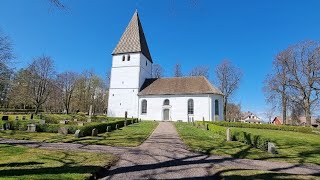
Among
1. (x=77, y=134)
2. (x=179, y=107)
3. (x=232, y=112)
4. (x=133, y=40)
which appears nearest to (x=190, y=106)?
(x=179, y=107)

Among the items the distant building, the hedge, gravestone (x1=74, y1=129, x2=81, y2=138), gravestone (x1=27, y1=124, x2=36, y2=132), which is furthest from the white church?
the distant building

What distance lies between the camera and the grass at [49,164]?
5621 mm

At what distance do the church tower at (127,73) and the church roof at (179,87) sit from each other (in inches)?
82.9

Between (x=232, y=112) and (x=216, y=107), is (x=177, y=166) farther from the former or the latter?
(x=232, y=112)

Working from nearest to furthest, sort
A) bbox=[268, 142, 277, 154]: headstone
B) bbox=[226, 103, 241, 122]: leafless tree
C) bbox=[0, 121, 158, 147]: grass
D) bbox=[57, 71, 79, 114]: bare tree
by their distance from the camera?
bbox=[268, 142, 277, 154]: headstone → bbox=[0, 121, 158, 147]: grass → bbox=[57, 71, 79, 114]: bare tree → bbox=[226, 103, 241, 122]: leafless tree

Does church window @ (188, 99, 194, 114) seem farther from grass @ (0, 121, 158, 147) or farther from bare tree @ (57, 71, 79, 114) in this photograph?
bare tree @ (57, 71, 79, 114)

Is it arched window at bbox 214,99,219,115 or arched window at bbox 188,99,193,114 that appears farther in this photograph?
arched window at bbox 188,99,193,114

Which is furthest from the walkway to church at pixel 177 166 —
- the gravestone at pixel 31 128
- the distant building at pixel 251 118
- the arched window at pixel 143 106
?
the distant building at pixel 251 118

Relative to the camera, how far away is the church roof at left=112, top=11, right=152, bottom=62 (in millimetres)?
40406

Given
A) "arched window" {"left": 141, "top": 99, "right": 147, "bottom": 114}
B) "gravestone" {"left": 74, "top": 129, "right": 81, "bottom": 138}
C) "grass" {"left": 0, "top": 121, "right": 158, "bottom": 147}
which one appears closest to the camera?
"grass" {"left": 0, "top": 121, "right": 158, "bottom": 147}

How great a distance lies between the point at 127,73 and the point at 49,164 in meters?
33.9

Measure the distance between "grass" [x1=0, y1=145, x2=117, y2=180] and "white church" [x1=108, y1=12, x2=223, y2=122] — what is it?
2865 cm

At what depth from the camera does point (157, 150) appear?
1002cm

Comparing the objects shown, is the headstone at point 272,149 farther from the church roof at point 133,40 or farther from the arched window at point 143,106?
the church roof at point 133,40
